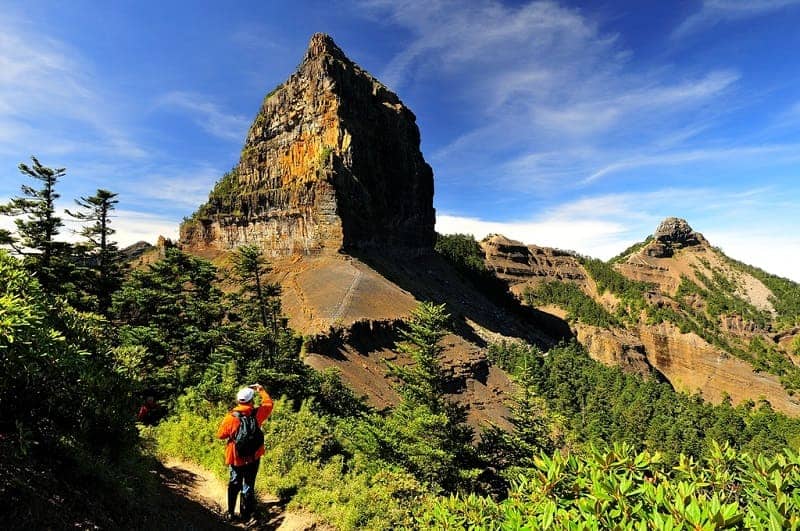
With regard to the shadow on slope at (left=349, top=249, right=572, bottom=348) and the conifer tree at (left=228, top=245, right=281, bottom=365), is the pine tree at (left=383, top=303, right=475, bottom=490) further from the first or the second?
the shadow on slope at (left=349, top=249, right=572, bottom=348)

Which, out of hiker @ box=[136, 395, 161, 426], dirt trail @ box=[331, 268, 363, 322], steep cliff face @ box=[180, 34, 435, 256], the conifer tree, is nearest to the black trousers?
hiker @ box=[136, 395, 161, 426]

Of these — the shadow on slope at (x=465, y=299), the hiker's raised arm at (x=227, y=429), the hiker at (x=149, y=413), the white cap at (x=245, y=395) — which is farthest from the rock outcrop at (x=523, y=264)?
the hiker's raised arm at (x=227, y=429)

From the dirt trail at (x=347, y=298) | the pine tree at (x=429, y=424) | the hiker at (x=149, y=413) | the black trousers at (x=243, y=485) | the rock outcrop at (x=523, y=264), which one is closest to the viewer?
the black trousers at (x=243, y=485)

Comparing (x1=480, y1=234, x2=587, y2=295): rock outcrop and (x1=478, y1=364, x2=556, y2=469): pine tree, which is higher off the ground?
(x1=480, y1=234, x2=587, y2=295): rock outcrop

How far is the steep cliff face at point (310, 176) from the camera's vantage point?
180 feet

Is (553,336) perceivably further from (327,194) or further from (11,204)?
(11,204)

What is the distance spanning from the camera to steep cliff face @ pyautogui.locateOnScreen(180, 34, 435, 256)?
54812mm

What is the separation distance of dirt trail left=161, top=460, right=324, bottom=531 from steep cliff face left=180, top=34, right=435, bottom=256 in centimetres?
4322

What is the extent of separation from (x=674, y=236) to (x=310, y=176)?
114 meters

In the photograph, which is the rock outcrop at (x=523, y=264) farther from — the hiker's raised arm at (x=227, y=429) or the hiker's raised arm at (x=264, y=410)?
the hiker's raised arm at (x=227, y=429)

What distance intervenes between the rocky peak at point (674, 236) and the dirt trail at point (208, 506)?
432 ft

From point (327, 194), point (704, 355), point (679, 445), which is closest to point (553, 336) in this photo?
point (704, 355)

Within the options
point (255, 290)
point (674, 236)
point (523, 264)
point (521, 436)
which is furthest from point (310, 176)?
point (674, 236)

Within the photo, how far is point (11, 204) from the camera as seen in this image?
2089cm
